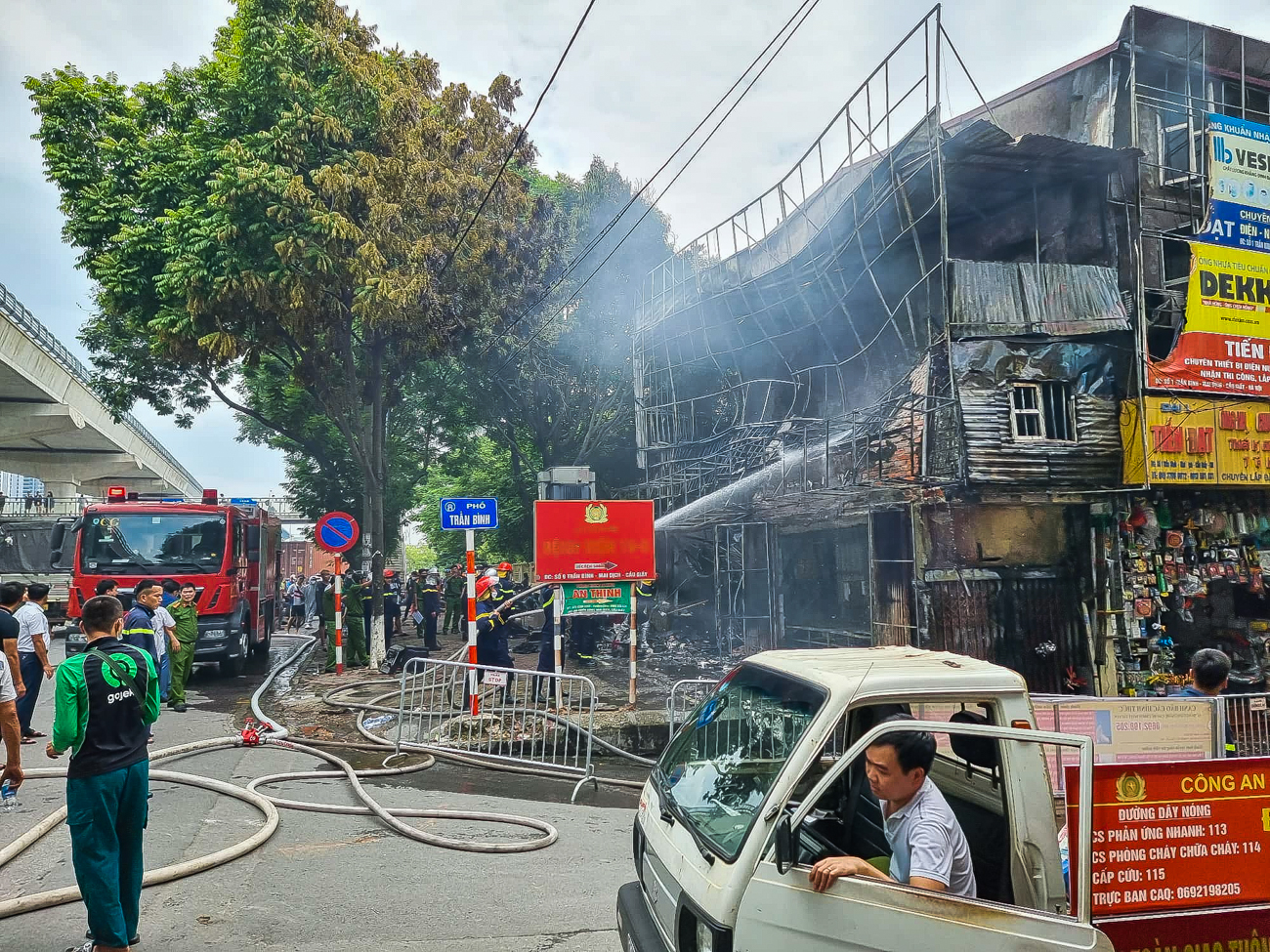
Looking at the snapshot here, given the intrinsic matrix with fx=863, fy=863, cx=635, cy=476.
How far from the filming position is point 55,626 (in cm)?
2161

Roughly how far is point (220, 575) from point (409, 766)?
6.57 m

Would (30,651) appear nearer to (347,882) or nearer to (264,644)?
(347,882)

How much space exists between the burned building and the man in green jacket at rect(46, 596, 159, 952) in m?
10.0

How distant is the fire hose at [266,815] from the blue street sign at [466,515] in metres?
2.96

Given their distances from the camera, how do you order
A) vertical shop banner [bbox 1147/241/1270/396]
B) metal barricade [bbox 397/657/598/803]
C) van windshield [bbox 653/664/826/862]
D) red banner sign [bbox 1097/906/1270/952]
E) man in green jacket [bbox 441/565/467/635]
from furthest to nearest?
man in green jacket [bbox 441/565/467/635], vertical shop banner [bbox 1147/241/1270/396], metal barricade [bbox 397/657/598/803], van windshield [bbox 653/664/826/862], red banner sign [bbox 1097/906/1270/952]

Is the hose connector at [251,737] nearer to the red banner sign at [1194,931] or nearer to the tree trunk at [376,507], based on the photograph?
the tree trunk at [376,507]

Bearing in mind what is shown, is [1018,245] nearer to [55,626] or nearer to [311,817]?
[311,817]

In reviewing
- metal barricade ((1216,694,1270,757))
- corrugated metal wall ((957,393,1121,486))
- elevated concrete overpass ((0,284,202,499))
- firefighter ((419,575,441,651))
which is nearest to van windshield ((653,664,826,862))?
metal barricade ((1216,694,1270,757))

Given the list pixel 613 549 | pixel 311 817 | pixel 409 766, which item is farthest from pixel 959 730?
pixel 613 549

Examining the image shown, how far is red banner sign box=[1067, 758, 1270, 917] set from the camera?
290 centimetres

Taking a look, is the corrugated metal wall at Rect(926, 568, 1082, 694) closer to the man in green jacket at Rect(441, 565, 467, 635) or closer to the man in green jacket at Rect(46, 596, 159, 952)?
the man in green jacket at Rect(46, 596, 159, 952)

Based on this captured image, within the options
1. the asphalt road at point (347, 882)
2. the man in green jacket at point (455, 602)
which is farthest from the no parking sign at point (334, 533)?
the man in green jacket at point (455, 602)

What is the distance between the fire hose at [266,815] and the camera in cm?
464

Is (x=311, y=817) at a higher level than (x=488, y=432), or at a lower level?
lower
